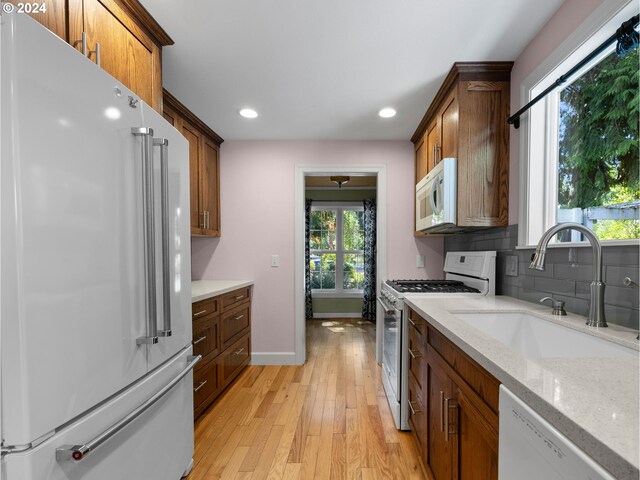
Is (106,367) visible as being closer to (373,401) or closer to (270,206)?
(373,401)

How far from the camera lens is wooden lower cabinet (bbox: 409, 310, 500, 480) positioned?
0.84 m

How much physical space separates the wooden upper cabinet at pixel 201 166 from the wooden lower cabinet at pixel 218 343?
73 cm

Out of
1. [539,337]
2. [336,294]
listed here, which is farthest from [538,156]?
[336,294]

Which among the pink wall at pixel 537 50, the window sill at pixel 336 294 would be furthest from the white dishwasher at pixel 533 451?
the window sill at pixel 336 294

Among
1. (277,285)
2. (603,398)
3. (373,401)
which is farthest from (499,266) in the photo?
(277,285)

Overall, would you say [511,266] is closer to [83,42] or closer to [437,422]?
[437,422]

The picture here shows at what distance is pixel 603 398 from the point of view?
576mm

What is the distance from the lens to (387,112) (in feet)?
7.91

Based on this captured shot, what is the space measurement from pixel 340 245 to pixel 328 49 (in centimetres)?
376

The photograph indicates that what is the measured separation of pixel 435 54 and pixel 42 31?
5.92 ft

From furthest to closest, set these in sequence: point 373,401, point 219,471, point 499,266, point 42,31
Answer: point 373,401, point 499,266, point 219,471, point 42,31

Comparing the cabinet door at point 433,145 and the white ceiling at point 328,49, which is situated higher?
the white ceiling at point 328,49

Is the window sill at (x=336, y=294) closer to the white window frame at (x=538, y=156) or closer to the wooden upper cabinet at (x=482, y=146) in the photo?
the wooden upper cabinet at (x=482, y=146)

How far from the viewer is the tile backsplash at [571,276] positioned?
1.07 metres
